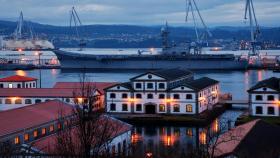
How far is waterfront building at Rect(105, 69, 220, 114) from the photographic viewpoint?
11555 mm

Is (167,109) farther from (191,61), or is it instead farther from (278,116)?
(191,61)

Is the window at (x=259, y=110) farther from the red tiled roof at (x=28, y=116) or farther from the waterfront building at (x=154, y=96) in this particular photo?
the red tiled roof at (x=28, y=116)

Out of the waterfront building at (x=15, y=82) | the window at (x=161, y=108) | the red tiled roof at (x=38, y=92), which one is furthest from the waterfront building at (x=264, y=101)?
the waterfront building at (x=15, y=82)

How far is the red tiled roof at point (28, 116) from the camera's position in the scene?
723 centimetres

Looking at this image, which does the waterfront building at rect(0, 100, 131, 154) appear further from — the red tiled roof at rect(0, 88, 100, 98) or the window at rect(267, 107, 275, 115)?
the window at rect(267, 107, 275, 115)

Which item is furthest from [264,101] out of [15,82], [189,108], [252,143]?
[15,82]

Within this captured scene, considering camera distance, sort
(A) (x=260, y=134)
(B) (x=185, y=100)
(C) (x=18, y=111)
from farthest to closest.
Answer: (B) (x=185, y=100)
(C) (x=18, y=111)
(A) (x=260, y=134)

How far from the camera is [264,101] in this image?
11.0m

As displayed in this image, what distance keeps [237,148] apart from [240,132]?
862mm

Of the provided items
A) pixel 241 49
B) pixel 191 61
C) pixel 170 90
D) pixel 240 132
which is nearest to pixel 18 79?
pixel 170 90

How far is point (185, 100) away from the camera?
1154 centimetres

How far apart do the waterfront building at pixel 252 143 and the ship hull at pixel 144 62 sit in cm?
2437

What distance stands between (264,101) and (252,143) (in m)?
5.34

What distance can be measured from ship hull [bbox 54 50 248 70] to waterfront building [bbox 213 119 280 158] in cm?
2437
